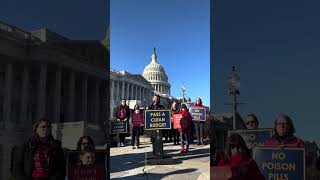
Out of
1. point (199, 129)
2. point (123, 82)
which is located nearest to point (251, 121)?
point (123, 82)

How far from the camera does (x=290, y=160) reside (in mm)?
4000

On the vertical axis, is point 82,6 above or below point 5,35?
above

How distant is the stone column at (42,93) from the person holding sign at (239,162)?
2.61 meters

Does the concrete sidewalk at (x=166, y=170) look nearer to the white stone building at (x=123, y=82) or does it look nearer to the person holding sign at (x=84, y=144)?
the white stone building at (x=123, y=82)

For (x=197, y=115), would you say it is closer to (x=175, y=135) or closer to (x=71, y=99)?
(x=175, y=135)

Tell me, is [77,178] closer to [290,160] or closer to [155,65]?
[155,65]

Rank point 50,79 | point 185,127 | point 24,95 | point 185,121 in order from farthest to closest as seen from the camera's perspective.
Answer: point 185,121 < point 185,127 < point 24,95 < point 50,79

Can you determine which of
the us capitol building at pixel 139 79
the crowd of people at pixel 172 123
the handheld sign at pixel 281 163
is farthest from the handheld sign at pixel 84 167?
the crowd of people at pixel 172 123

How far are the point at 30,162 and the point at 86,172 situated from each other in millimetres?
652

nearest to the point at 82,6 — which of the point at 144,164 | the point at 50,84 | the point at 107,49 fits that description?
the point at 107,49

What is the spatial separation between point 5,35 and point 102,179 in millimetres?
2396

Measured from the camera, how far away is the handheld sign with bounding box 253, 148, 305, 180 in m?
3.97

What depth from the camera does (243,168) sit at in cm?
370

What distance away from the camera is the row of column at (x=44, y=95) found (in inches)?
217
